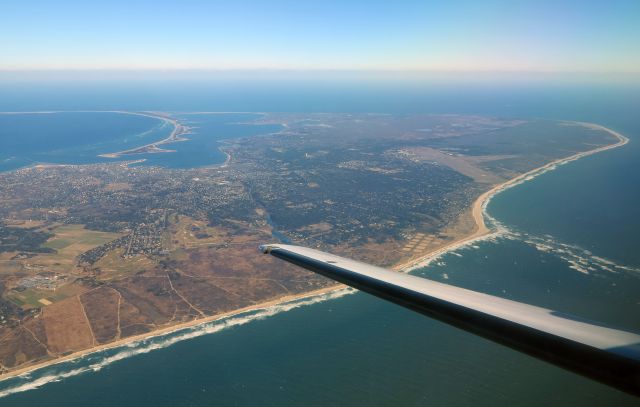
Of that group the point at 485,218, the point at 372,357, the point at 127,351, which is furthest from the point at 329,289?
the point at 485,218

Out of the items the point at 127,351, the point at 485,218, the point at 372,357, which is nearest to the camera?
the point at 372,357

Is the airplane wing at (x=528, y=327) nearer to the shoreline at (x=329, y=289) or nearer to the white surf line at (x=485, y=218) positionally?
the shoreline at (x=329, y=289)

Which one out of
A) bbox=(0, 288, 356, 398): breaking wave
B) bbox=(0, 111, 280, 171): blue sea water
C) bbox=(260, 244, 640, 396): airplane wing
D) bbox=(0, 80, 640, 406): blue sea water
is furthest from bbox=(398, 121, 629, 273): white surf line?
bbox=(0, 111, 280, 171): blue sea water

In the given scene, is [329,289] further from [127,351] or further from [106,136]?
[106,136]

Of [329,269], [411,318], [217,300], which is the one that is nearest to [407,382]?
[411,318]

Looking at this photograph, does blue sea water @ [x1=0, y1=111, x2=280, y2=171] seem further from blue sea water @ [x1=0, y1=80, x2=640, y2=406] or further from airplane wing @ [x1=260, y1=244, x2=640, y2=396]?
airplane wing @ [x1=260, y1=244, x2=640, y2=396]

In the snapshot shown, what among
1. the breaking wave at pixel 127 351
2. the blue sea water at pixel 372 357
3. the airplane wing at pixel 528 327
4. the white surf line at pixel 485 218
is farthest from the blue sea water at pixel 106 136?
the airplane wing at pixel 528 327
